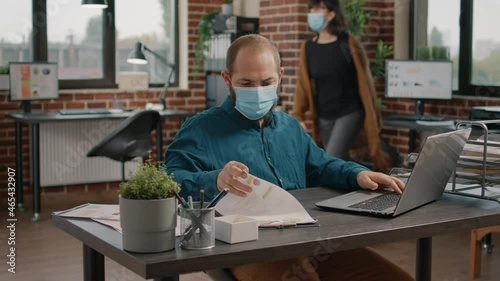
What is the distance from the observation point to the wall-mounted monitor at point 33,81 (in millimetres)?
5816

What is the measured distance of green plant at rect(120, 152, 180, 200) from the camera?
1675mm

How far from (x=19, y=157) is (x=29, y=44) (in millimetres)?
1113

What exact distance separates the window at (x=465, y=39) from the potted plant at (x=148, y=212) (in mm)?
4240

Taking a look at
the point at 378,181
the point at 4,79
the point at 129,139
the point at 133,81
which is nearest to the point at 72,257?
the point at 129,139

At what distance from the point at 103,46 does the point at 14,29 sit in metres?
0.78

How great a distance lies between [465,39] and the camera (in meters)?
5.74

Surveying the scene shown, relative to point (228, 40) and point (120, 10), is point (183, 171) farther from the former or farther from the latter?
point (120, 10)

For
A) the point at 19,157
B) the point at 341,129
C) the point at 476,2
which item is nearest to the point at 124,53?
the point at 19,157

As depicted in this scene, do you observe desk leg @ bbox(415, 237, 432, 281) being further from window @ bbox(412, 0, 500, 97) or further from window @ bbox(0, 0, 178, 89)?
window @ bbox(0, 0, 178, 89)

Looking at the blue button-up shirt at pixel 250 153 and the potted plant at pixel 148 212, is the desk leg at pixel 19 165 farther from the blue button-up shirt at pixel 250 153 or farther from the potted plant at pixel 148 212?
the potted plant at pixel 148 212

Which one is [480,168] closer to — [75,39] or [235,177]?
[235,177]

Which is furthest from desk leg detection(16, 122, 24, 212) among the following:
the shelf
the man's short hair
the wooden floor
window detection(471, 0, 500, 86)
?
the shelf

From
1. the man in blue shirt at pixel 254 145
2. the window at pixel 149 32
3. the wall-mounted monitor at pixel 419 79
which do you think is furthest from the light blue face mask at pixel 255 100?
the window at pixel 149 32

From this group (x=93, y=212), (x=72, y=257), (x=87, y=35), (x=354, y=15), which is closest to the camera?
(x=93, y=212)
